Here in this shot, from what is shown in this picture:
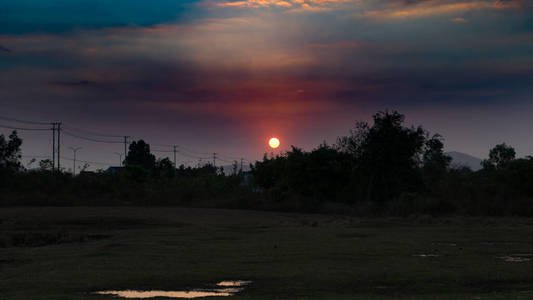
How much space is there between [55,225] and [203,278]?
26868 mm

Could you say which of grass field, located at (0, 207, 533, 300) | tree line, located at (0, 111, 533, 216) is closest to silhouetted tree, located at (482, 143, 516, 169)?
tree line, located at (0, 111, 533, 216)

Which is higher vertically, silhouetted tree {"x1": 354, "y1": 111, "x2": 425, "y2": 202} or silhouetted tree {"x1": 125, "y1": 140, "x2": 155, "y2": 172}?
silhouetted tree {"x1": 125, "y1": 140, "x2": 155, "y2": 172}

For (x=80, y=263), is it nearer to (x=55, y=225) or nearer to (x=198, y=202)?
(x=55, y=225)

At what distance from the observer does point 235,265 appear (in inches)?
790

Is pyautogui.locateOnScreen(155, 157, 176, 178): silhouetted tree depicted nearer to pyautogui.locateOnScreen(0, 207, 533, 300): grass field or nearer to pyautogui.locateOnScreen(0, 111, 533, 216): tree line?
pyautogui.locateOnScreen(0, 111, 533, 216): tree line

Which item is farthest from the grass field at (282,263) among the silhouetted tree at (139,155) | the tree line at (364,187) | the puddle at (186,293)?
the silhouetted tree at (139,155)

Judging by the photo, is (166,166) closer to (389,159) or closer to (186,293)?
(389,159)

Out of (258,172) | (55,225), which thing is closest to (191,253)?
(55,225)

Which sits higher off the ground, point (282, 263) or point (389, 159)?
point (389, 159)

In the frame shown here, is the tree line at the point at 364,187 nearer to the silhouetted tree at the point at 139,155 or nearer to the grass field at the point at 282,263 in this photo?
the grass field at the point at 282,263

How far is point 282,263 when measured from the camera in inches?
805

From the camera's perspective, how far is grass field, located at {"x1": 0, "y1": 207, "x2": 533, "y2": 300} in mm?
15391

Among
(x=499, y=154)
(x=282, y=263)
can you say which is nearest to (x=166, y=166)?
(x=499, y=154)

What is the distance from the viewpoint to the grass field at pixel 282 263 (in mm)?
15391
